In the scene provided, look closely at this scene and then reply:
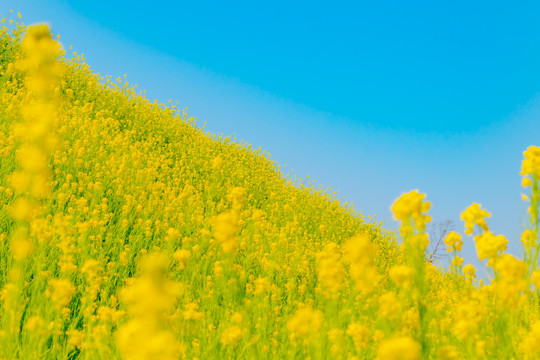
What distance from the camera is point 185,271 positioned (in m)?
4.10

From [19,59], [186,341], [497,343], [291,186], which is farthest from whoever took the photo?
[291,186]

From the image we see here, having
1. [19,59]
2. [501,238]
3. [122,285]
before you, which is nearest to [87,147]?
[122,285]

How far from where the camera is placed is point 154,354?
89 cm

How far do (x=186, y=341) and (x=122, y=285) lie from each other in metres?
1.28

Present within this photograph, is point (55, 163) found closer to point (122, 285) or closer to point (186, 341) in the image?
point (122, 285)

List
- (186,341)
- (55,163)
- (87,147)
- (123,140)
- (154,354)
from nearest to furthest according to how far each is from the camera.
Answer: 1. (154,354)
2. (186,341)
3. (55,163)
4. (87,147)
5. (123,140)

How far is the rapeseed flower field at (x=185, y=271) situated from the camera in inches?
79.1

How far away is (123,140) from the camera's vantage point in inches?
324

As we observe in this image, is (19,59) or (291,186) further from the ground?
(19,59)

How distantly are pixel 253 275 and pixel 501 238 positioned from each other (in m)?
3.28

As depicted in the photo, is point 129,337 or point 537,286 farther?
point 537,286

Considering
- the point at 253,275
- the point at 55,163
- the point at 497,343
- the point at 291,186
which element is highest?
the point at 291,186

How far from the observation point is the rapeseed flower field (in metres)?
2.01

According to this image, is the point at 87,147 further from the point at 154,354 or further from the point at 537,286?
the point at 154,354
